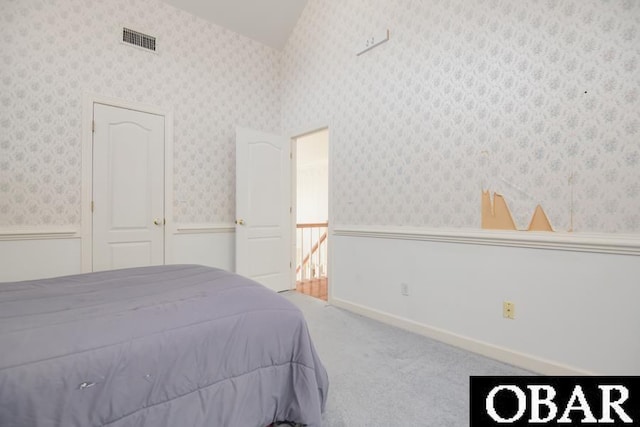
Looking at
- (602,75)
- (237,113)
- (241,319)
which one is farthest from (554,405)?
(237,113)

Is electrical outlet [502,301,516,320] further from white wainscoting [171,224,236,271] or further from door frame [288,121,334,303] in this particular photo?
white wainscoting [171,224,236,271]

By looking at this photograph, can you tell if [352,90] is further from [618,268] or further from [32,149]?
[32,149]

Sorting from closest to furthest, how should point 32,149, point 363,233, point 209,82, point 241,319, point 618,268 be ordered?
point 241,319, point 618,268, point 32,149, point 363,233, point 209,82

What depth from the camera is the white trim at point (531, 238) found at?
1733mm

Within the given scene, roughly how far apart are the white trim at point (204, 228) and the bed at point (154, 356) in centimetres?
179

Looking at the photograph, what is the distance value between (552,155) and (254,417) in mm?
2179

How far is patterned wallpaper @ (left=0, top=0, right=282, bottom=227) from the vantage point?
2.61m

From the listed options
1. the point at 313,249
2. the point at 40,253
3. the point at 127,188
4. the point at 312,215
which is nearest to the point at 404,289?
the point at 313,249

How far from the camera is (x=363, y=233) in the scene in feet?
10.4

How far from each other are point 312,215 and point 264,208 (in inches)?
213

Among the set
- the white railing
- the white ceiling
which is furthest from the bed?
the white railing

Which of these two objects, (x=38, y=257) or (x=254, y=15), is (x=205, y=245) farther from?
(x=254, y=15)

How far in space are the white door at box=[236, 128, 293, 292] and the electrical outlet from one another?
252 centimetres

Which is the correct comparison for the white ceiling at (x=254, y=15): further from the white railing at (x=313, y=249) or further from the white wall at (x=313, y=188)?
the white wall at (x=313, y=188)
